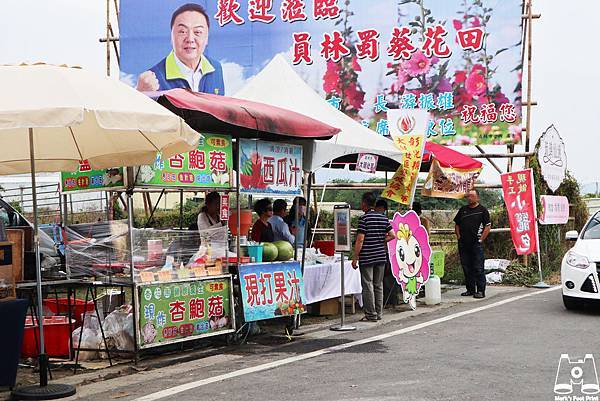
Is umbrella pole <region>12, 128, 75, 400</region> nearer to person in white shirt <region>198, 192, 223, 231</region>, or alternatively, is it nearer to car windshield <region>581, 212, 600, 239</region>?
person in white shirt <region>198, 192, 223, 231</region>

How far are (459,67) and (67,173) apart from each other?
10.8m

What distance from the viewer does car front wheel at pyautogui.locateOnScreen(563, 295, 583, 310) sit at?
11.3 meters

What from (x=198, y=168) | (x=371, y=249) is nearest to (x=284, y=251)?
(x=371, y=249)

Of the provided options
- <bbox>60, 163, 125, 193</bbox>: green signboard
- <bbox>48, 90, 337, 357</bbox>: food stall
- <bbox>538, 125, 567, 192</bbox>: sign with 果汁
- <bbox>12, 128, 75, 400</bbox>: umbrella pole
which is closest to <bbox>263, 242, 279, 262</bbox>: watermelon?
<bbox>48, 90, 337, 357</bbox>: food stall

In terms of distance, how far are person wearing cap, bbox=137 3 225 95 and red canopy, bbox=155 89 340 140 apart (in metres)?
8.90

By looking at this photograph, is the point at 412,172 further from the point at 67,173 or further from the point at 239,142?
the point at 67,173

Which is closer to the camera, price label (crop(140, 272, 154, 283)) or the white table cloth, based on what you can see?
A: price label (crop(140, 272, 154, 283))

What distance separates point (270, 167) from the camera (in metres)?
9.74

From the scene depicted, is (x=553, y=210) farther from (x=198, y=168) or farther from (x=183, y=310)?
(x=183, y=310)

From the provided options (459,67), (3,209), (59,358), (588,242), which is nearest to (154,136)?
(59,358)

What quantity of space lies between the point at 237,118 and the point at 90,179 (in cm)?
180

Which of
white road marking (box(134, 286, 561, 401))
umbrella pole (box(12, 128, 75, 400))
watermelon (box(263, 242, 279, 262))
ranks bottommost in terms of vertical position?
white road marking (box(134, 286, 561, 401))

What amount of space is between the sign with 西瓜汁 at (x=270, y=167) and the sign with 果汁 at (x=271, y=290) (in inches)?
37.7

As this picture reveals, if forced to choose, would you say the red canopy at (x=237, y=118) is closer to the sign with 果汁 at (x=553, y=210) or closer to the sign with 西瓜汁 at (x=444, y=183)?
the sign with 西瓜汁 at (x=444, y=183)
